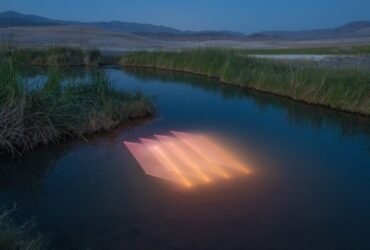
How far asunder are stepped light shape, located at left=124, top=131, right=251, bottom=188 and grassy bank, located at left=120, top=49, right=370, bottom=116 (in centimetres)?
429

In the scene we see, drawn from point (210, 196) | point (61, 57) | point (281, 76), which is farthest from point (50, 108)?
point (61, 57)

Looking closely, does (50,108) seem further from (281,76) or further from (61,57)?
(61,57)

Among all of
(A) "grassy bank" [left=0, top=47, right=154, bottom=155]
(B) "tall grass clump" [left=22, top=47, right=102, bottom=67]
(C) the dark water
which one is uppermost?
(B) "tall grass clump" [left=22, top=47, right=102, bottom=67]

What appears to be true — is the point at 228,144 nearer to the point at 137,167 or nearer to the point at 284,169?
the point at 284,169

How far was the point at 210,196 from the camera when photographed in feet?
15.4

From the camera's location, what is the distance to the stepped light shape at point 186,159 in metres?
5.30

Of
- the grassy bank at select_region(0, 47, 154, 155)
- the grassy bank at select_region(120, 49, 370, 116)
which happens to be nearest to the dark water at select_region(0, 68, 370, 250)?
the grassy bank at select_region(0, 47, 154, 155)

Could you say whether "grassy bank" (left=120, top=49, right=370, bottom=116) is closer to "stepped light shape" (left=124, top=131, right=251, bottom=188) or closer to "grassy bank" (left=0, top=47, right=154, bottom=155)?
"stepped light shape" (left=124, top=131, right=251, bottom=188)

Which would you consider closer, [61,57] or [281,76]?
[281,76]

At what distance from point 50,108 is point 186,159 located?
97.7 inches

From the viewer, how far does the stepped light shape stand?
5302mm

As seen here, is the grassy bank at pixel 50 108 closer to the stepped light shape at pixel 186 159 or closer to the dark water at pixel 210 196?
the dark water at pixel 210 196

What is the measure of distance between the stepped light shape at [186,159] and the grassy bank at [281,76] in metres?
4.29

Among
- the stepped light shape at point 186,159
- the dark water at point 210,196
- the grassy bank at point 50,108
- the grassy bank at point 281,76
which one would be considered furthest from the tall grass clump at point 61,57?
the stepped light shape at point 186,159
